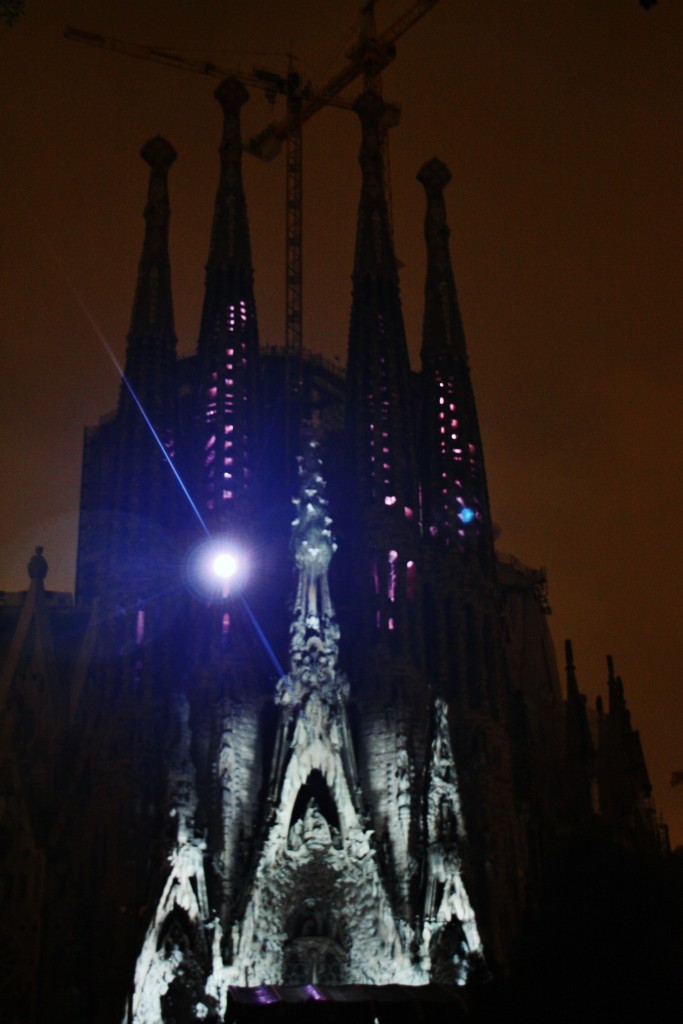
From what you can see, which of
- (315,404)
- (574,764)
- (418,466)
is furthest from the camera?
(315,404)

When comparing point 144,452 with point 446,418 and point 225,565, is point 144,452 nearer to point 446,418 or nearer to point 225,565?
point 225,565

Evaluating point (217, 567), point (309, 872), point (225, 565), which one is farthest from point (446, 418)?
point (309, 872)

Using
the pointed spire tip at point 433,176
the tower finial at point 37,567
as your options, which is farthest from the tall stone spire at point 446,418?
the tower finial at point 37,567

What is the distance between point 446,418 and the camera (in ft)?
166

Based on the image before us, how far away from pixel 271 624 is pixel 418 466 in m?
8.61

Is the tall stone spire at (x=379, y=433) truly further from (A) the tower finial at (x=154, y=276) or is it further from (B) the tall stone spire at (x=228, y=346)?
(A) the tower finial at (x=154, y=276)

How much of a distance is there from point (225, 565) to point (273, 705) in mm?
5095

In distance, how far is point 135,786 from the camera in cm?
4134

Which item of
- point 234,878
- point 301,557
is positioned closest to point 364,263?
point 301,557

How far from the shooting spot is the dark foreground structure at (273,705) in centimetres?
3838

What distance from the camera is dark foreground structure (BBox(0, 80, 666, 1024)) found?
38.4 meters

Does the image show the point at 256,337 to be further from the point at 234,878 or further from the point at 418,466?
the point at 234,878

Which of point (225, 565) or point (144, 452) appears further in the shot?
point (144, 452)

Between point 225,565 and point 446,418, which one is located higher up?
point 446,418
